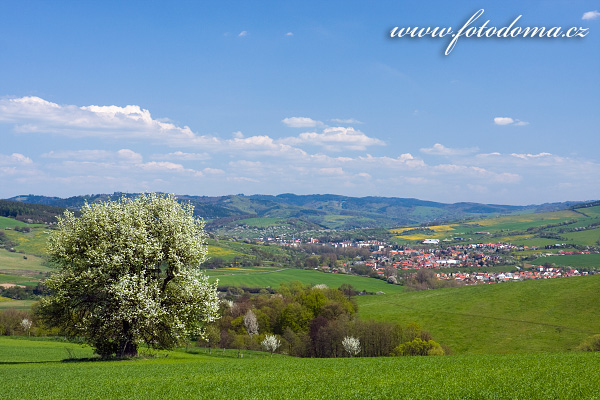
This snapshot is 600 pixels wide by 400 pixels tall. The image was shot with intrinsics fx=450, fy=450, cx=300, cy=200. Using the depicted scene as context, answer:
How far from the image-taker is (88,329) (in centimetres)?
3781

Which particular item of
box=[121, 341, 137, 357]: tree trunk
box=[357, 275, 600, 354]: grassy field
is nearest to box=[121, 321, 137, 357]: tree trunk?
box=[121, 341, 137, 357]: tree trunk

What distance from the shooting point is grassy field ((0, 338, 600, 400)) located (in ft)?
67.6

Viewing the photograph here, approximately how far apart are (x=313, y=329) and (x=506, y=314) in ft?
130

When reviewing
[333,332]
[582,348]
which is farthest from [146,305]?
[582,348]

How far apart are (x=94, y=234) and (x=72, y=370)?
439 inches

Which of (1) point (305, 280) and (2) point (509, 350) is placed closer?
(2) point (509, 350)

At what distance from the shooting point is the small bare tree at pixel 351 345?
81250 millimetres

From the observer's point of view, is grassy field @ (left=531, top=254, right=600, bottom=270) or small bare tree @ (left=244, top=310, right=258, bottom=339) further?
grassy field @ (left=531, top=254, right=600, bottom=270)

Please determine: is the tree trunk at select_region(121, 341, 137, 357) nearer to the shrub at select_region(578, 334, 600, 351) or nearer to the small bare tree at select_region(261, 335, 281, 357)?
the small bare tree at select_region(261, 335, 281, 357)

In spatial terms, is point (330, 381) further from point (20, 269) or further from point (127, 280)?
point (20, 269)

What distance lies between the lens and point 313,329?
311 feet

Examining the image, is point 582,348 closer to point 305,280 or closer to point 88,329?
point 88,329

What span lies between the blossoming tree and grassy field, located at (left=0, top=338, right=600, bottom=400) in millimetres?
5450

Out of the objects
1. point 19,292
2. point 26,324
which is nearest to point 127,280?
point 26,324
